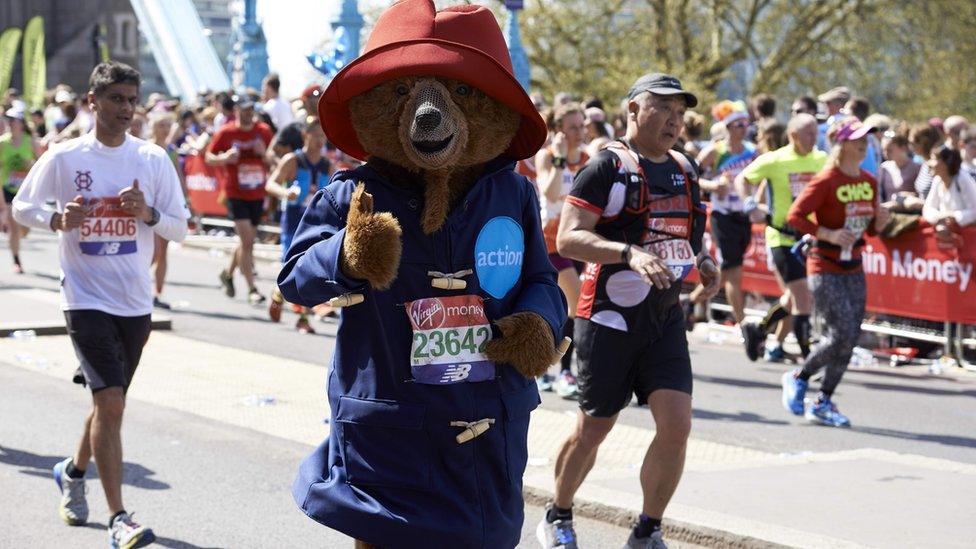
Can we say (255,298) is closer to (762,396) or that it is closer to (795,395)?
(762,396)

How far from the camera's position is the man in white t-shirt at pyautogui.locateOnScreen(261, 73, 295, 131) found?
2153 cm

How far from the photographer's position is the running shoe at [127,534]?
6.41m

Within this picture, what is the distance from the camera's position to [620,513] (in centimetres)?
694

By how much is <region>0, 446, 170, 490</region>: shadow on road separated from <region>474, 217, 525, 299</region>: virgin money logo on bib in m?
3.95

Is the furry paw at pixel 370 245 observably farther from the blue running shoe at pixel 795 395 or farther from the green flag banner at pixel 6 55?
the green flag banner at pixel 6 55

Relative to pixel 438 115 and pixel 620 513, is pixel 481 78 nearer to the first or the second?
pixel 438 115

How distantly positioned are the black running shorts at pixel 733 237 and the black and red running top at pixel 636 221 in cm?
698

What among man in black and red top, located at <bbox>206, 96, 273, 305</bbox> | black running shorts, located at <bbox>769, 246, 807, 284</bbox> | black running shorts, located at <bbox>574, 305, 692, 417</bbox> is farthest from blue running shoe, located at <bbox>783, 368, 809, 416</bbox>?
man in black and red top, located at <bbox>206, 96, 273, 305</bbox>

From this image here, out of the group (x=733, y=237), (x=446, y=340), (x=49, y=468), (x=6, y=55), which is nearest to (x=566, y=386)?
(x=733, y=237)

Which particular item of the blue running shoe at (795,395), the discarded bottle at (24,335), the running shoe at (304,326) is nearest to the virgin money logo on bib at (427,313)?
the blue running shoe at (795,395)

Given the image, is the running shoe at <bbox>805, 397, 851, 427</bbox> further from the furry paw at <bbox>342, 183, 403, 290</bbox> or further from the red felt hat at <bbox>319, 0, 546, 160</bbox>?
the furry paw at <bbox>342, 183, 403, 290</bbox>

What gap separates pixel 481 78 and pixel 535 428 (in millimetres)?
5220

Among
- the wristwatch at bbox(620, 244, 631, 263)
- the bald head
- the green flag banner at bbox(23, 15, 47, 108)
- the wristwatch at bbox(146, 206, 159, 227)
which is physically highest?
the green flag banner at bbox(23, 15, 47, 108)

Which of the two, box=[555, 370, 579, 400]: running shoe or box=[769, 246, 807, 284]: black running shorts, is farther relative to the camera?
box=[769, 246, 807, 284]: black running shorts
